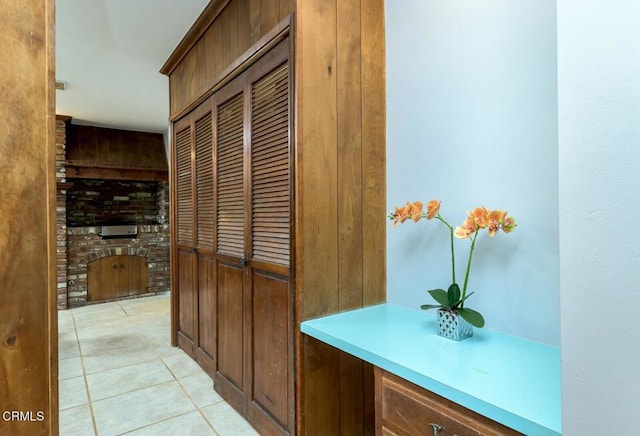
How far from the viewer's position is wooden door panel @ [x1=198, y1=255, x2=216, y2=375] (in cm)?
256

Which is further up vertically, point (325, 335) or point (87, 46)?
point (87, 46)

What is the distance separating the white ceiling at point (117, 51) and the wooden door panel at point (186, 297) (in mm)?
1722

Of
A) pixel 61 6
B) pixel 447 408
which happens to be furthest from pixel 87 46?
pixel 447 408

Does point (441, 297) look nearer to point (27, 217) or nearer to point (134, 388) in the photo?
point (27, 217)

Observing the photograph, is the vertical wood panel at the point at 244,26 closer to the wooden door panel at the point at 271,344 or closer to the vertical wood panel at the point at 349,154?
the vertical wood panel at the point at 349,154

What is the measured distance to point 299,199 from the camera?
5.04 ft

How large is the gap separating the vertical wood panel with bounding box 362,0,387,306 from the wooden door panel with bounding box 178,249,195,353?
1.74 metres

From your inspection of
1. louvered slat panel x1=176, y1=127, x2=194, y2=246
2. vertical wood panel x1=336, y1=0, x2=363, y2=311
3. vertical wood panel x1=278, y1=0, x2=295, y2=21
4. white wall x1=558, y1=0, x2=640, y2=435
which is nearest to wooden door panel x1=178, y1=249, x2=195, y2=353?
louvered slat panel x1=176, y1=127, x2=194, y2=246

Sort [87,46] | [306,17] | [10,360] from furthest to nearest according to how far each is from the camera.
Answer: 1. [87,46]
2. [306,17]
3. [10,360]

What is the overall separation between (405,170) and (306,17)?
0.81m

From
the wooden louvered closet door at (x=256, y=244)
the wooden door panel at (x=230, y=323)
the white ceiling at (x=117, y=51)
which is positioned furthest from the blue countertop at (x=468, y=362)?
the white ceiling at (x=117, y=51)

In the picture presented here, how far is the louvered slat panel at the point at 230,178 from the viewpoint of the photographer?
2154 millimetres

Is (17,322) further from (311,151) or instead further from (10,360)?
(311,151)

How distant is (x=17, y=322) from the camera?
928mm
